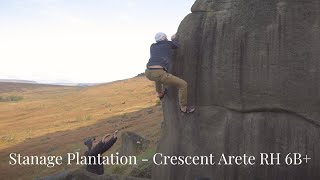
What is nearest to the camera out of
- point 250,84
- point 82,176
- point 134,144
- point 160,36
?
point 250,84

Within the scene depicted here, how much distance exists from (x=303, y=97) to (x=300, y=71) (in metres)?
0.58

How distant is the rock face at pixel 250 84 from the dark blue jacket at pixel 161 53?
452mm

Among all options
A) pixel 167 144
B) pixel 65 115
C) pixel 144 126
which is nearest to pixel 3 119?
Result: pixel 65 115

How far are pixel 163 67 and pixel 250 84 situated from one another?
7.20 ft

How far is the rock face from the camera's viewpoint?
9.25 m

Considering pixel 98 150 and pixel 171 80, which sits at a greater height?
pixel 171 80

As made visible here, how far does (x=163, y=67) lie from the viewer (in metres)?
10.5

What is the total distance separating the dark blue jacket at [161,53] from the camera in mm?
10469

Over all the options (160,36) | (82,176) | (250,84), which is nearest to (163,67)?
(160,36)

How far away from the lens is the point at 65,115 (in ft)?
204

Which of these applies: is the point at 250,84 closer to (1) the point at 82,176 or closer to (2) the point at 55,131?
(1) the point at 82,176

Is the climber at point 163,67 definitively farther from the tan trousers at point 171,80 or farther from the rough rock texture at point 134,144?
the rough rock texture at point 134,144

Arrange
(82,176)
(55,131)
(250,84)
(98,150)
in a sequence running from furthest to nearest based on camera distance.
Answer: (55,131), (98,150), (82,176), (250,84)

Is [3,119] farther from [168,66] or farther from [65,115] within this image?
[168,66]
